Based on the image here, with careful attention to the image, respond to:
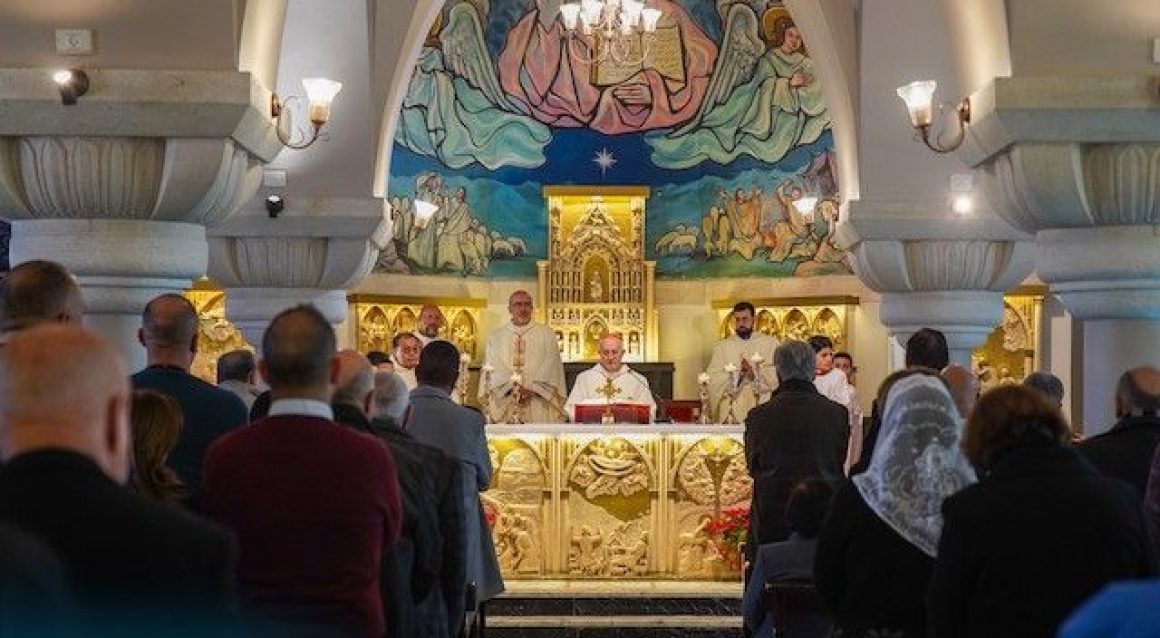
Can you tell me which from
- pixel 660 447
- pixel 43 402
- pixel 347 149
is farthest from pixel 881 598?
pixel 347 149

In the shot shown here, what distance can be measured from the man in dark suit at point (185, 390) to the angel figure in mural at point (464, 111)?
15895mm

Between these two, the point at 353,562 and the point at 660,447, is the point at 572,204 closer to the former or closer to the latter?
the point at 660,447

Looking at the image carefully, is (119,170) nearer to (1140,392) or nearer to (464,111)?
(1140,392)

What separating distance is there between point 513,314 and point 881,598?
34.2ft

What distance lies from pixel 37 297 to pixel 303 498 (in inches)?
46.2

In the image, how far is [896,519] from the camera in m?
5.22

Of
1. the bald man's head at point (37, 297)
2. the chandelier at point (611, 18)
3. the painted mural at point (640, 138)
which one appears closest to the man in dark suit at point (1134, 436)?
the bald man's head at point (37, 297)

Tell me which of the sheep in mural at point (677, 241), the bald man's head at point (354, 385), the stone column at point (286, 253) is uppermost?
the sheep in mural at point (677, 241)

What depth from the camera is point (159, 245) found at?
30.6ft

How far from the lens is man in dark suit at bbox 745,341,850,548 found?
8.73 meters

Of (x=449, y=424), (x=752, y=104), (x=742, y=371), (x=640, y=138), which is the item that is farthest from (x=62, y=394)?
(x=640, y=138)

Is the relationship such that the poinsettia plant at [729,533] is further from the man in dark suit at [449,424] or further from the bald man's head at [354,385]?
the bald man's head at [354,385]

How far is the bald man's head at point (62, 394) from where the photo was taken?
2898 millimetres

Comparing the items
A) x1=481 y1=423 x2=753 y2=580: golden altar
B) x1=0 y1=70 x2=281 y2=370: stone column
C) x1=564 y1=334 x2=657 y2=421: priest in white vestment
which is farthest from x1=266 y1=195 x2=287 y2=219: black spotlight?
x1=0 y1=70 x2=281 y2=370: stone column
